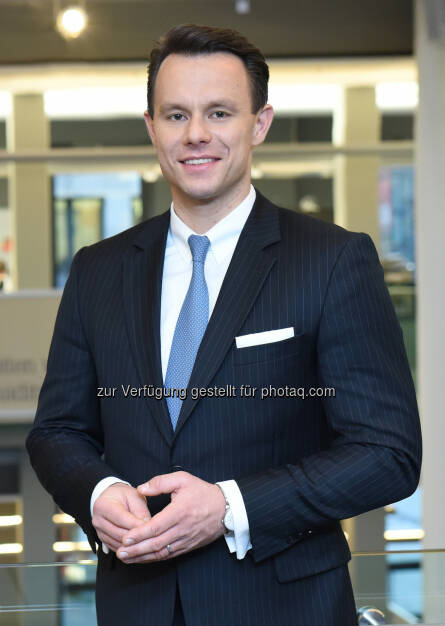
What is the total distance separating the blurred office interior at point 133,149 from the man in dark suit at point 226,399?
6.69 m

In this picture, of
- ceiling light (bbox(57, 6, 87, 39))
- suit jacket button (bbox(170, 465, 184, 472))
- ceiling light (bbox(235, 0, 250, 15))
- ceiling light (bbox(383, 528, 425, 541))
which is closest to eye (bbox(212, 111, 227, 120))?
suit jacket button (bbox(170, 465, 184, 472))

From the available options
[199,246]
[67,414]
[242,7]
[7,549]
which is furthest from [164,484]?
[242,7]

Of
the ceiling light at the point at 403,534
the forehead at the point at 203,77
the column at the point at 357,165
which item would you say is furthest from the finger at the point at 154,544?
the column at the point at 357,165

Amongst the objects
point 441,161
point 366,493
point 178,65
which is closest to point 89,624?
point 366,493

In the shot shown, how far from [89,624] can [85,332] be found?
102 centimetres

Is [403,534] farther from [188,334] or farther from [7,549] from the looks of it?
[188,334]

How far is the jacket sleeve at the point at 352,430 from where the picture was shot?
138 cm

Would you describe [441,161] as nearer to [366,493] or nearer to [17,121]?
[17,121]

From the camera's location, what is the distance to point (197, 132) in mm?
1506

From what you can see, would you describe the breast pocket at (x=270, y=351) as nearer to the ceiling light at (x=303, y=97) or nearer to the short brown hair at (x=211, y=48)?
the short brown hair at (x=211, y=48)

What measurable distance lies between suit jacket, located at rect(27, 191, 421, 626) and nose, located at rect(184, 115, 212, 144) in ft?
0.59

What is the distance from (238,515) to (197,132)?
606mm

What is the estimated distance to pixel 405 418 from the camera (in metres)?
1.42

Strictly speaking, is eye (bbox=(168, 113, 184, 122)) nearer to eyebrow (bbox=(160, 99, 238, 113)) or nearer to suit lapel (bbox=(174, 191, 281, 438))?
eyebrow (bbox=(160, 99, 238, 113))
